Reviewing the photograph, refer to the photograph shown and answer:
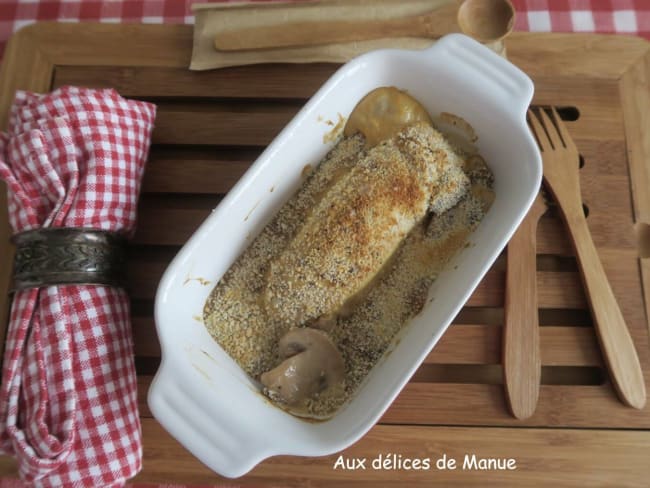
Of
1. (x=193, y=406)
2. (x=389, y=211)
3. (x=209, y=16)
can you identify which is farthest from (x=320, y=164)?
(x=193, y=406)

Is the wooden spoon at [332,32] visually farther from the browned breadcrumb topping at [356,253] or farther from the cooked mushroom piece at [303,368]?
the cooked mushroom piece at [303,368]

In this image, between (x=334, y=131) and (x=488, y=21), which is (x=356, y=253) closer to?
(x=334, y=131)

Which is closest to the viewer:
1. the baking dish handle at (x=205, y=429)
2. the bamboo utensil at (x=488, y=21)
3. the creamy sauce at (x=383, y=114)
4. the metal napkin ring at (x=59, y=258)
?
the baking dish handle at (x=205, y=429)

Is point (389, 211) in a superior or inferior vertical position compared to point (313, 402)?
superior

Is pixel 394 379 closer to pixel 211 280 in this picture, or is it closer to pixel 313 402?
pixel 313 402

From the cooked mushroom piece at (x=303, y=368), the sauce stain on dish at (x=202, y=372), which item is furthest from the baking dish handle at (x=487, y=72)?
the sauce stain on dish at (x=202, y=372)

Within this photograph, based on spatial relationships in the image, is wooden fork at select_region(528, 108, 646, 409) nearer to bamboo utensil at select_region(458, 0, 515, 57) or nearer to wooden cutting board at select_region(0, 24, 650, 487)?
wooden cutting board at select_region(0, 24, 650, 487)
